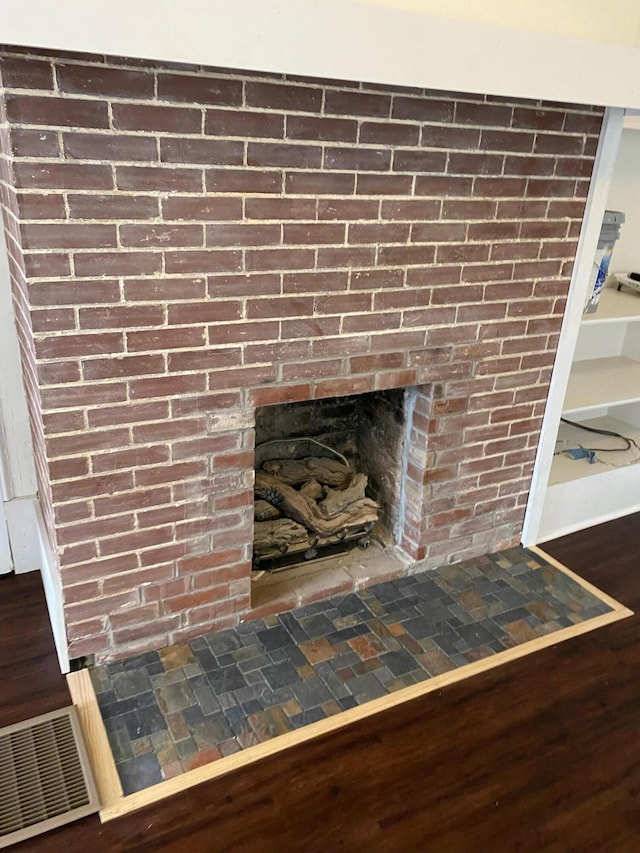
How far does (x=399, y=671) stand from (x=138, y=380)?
1.14 metres

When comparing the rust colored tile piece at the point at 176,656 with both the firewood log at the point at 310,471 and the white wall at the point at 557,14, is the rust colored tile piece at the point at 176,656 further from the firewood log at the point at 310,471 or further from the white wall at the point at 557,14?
the white wall at the point at 557,14

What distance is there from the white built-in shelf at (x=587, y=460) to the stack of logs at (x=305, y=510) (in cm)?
79

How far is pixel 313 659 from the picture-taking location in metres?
2.03

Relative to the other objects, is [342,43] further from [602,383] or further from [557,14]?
[602,383]

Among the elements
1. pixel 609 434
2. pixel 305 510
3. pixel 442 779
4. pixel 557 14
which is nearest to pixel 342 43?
pixel 557 14

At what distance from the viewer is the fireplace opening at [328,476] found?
237 cm

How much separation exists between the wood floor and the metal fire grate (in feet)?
0.13

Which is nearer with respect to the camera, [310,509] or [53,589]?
[53,589]

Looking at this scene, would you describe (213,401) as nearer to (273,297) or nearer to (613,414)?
(273,297)

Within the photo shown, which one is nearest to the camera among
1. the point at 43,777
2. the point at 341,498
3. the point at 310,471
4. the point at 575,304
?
the point at 43,777

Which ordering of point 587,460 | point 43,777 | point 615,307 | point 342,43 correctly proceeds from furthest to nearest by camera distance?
point 587,460, point 615,307, point 43,777, point 342,43

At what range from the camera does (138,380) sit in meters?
1.72

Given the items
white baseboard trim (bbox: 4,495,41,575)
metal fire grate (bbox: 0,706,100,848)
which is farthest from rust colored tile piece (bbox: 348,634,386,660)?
white baseboard trim (bbox: 4,495,41,575)

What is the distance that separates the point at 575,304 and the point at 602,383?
708 mm
